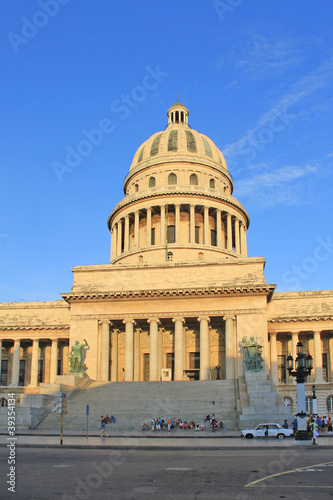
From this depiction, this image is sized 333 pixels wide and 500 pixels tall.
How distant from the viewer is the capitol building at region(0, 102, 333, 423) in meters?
54.8

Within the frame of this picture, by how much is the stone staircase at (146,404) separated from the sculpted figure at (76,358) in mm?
3030

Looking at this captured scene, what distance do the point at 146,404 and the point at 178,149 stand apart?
146ft

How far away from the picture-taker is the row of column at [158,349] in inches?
2126

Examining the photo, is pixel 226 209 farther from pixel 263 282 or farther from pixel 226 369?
pixel 226 369

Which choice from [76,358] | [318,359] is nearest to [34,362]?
[76,358]

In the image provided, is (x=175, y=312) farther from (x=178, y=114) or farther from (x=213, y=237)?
(x=178, y=114)

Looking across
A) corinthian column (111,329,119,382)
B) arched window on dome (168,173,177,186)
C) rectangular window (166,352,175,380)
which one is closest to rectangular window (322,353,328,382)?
rectangular window (166,352,175,380)

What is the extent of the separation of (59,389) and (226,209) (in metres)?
37.4

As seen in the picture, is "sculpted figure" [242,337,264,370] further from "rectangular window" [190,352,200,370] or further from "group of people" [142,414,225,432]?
"group of people" [142,414,225,432]

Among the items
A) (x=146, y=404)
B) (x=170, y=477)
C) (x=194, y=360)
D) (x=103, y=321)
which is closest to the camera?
(x=170, y=477)

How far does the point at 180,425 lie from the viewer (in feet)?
125

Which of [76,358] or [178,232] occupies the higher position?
[178,232]

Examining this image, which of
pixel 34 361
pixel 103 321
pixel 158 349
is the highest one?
pixel 103 321

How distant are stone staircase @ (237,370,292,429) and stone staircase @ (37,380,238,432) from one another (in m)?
0.89
